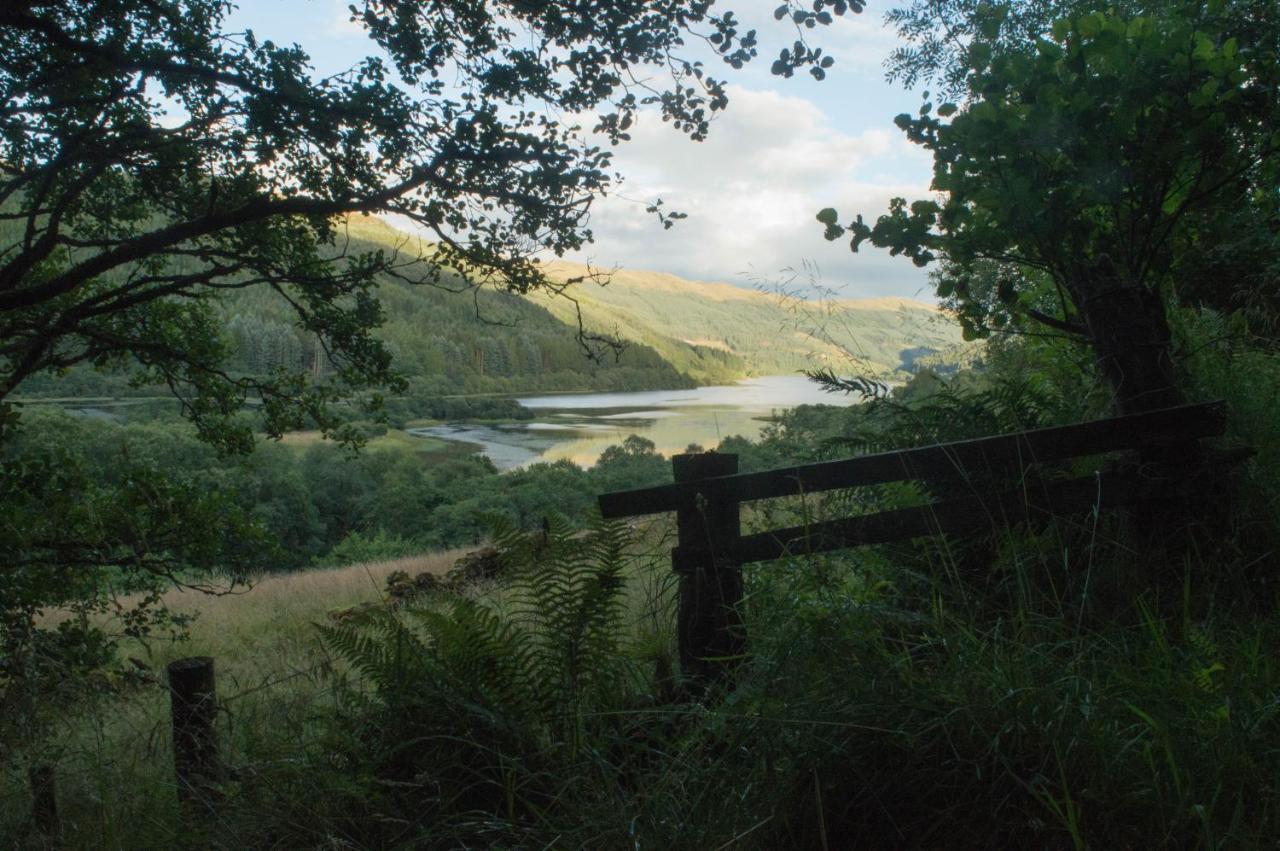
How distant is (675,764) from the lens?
224 centimetres

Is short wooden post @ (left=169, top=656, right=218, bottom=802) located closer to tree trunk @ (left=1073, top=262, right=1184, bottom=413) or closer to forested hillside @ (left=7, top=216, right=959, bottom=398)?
forested hillside @ (left=7, top=216, right=959, bottom=398)

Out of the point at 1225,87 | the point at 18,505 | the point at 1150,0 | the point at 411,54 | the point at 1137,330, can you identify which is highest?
the point at 1150,0

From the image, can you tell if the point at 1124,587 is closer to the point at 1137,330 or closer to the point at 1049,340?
the point at 1137,330

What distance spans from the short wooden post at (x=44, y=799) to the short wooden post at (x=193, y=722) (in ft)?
1.34

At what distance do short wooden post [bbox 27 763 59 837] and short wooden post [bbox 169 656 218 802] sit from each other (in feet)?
1.34

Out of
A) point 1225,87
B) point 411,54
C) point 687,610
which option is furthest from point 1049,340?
point 411,54

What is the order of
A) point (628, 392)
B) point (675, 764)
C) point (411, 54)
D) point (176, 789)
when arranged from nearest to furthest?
point (675, 764)
point (176, 789)
point (411, 54)
point (628, 392)

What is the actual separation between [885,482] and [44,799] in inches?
141

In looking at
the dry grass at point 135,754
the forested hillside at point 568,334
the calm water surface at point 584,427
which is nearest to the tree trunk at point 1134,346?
the forested hillside at point 568,334

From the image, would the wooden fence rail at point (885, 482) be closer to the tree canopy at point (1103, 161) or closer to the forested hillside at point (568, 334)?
the tree canopy at point (1103, 161)

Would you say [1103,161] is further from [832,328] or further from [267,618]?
[267,618]

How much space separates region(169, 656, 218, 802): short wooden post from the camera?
9.73 ft

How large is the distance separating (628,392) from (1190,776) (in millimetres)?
24278

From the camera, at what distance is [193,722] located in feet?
10.3
